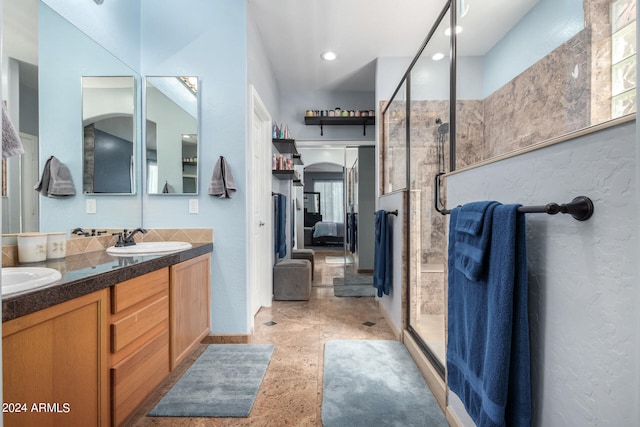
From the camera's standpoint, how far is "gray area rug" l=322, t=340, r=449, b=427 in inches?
61.6

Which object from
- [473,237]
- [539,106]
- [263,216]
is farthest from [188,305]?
[539,106]

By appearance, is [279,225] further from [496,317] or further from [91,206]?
[496,317]

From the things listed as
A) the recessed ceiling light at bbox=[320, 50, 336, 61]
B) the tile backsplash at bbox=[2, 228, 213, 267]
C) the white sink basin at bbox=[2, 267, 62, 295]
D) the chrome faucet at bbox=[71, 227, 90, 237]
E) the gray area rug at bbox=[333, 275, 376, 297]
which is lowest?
the gray area rug at bbox=[333, 275, 376, 297]

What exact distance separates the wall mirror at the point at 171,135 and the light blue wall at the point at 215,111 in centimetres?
6

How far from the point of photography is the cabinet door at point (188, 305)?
6.02 feet

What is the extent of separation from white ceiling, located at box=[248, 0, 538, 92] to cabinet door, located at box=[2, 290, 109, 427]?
2.16 meters

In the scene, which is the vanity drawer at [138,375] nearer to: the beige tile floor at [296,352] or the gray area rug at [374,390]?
the beige tile floor at [296,352]

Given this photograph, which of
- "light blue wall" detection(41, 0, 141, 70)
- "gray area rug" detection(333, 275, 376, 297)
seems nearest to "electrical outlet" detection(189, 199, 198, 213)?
"light blue wall" detection(41, 0, 141, 70)

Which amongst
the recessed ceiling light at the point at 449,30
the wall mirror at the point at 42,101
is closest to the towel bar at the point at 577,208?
the recessed ceiling light at the point at 449,30

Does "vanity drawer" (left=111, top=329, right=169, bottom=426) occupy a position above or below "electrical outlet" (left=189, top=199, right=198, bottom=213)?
below

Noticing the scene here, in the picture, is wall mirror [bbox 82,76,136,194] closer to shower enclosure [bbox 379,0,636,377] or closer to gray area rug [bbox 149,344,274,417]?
gray area rug [bbox 149,344,274,417]

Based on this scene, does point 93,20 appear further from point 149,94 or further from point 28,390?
point 28,390

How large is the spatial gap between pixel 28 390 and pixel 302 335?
1900 millimetres

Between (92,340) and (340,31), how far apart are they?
3041 mm
